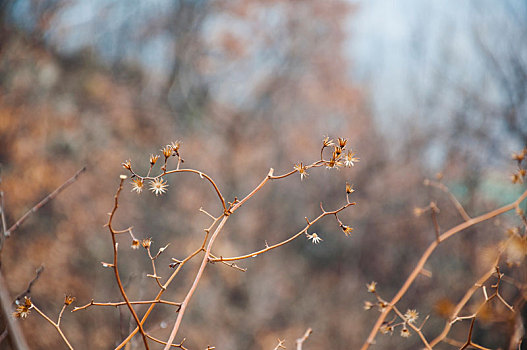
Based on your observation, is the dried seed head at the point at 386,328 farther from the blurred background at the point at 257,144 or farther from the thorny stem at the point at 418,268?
the blurred background at the point at 257,144

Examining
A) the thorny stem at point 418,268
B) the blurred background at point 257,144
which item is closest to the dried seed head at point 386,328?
the thorny stem at point 418,268

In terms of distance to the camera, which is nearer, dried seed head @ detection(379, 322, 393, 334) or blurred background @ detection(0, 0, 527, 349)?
dried seed head @ detection(379, 322, 393, 334)

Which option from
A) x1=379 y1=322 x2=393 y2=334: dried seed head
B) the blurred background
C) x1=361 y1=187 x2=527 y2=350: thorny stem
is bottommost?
x1=379 y1=322 x2=393 y2=334: dried seed head

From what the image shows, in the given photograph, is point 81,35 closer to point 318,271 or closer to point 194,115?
point 194,115

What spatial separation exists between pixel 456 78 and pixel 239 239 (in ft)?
9.00

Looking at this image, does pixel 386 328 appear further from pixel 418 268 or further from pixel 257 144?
pixel 257 144

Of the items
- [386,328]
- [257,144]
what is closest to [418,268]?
[386,328]

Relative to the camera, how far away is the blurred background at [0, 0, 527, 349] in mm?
3291

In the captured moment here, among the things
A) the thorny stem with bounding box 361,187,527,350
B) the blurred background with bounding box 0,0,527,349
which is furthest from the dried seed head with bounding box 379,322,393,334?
the blurred background with bounding box 0,0,527,349

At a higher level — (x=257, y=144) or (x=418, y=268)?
(x=257, y=144)

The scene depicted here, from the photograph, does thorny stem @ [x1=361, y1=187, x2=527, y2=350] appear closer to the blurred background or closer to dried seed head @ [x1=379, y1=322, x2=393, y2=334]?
dried seed head @ [x1=379, y1=322, x2=393, y2=334]

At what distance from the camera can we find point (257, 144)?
212 inches

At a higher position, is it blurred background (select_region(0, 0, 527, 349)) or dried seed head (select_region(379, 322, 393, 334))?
blurred background (select_region(0, 0, 527, 349))

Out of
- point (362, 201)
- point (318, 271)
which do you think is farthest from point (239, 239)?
point (362, 201)
